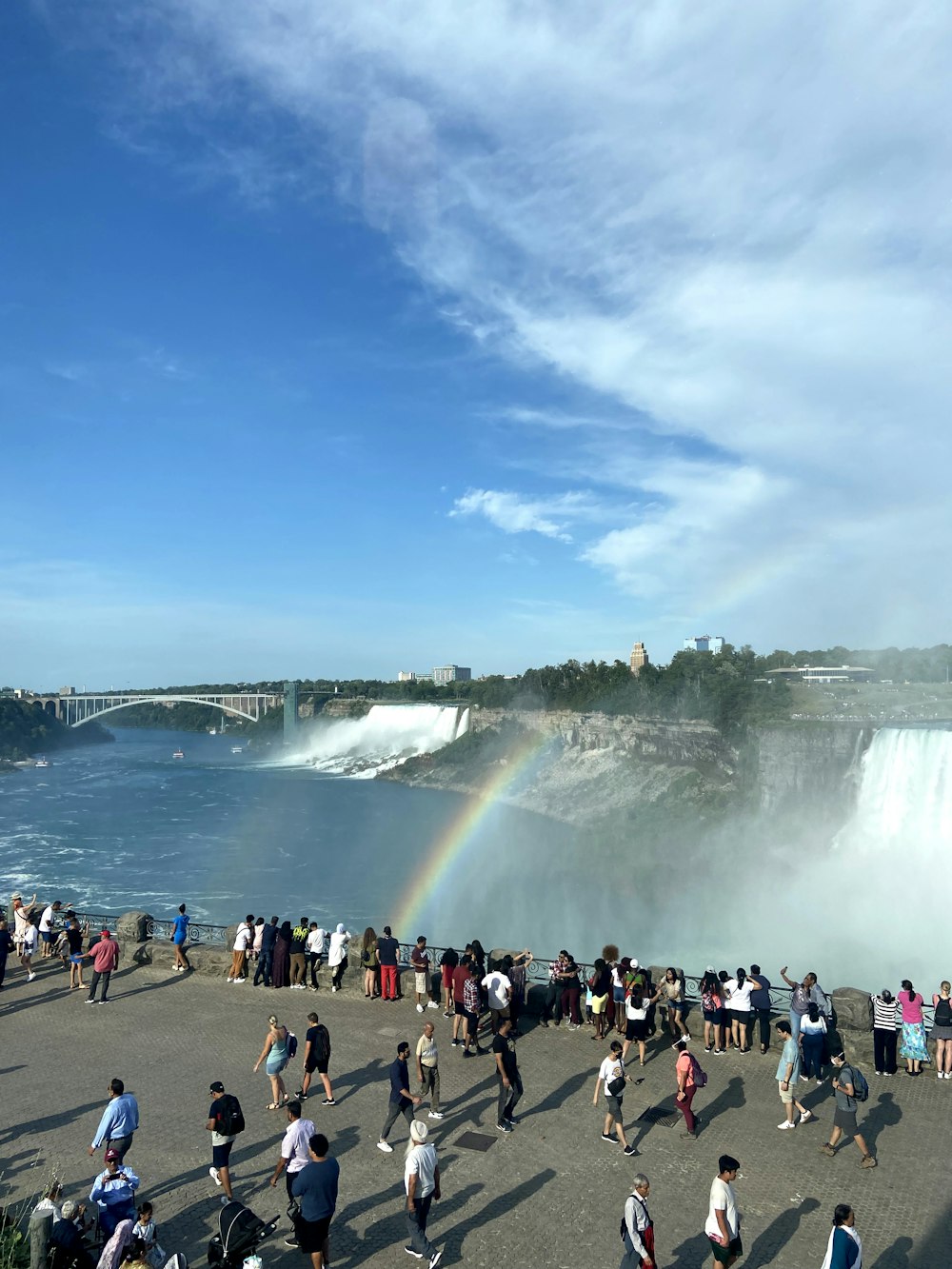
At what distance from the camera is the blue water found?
29094mm

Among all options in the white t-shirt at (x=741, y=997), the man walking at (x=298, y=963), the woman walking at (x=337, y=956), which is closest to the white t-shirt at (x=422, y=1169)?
the white t-shirt at (x=741, y=997)

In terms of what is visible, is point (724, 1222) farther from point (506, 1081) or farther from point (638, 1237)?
point (506, 1081)

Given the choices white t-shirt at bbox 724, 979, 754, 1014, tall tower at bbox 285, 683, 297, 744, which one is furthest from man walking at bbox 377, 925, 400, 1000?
tall tower at bbox 285, 683, 297, 744

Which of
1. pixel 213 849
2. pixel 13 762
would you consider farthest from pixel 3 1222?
pixel 13 762

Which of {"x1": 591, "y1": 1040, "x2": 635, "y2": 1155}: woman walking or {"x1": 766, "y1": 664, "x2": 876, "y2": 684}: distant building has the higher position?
{"x1": 766, "y1": 664, "x2": 876, "y2": 684}: distant building

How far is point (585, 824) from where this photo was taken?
48.2 meters

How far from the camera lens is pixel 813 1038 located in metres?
7.46

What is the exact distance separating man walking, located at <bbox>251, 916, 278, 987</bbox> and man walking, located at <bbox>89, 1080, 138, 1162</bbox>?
421 cm

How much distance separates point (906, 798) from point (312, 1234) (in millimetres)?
28741

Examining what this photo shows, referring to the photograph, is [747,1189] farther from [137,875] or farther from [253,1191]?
[137,875]

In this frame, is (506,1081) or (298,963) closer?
(506,1081)

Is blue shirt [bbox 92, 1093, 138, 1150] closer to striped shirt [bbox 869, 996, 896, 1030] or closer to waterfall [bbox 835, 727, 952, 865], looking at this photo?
striped shirt [bbox 869, 996, 896, 1030]

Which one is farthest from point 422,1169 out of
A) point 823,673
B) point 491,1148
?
point 823,673

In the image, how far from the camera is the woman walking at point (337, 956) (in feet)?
32.2
